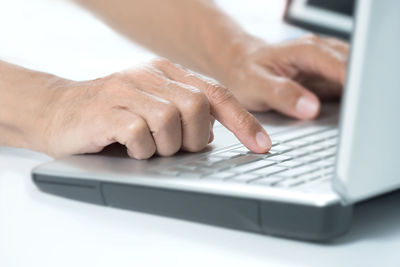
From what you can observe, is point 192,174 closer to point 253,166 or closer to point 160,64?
point 253,166

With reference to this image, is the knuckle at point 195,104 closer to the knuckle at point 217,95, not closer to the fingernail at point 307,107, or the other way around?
the knuckle at point 217,95

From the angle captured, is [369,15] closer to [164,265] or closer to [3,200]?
[164,265]

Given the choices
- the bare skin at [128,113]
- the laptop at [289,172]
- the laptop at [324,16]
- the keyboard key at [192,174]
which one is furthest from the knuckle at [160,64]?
the laptop at [324,16]

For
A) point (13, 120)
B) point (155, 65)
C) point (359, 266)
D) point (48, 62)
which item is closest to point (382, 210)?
point (359, 266)

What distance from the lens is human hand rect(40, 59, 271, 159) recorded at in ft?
2.42

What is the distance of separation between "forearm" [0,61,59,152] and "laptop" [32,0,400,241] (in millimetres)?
104

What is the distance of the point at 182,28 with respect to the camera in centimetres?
139

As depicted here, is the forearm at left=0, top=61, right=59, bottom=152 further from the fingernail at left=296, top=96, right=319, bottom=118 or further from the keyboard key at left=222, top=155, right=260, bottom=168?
the fingernail at left=296, top=96, right=319, bottom=118

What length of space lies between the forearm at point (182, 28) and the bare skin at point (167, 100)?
4 centimetres

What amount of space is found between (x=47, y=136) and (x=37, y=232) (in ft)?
0.63

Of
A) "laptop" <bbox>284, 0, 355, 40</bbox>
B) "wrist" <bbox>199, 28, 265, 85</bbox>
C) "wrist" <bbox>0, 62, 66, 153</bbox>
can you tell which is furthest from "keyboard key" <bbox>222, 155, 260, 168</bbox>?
"laptop" <bbox>284, 0, 355, 40</bbox>

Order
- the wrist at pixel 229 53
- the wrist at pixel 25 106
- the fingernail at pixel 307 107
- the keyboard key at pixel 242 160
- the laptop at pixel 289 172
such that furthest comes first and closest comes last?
the wrist at pixel 229 53 < the fingernail at pixel 307 107 < the wrist at pixel 25 106 < the keyboard key at pixel 242 160 < the laptop at pixel 289 172

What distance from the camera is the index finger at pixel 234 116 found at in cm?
76

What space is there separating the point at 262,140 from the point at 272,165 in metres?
0.08
